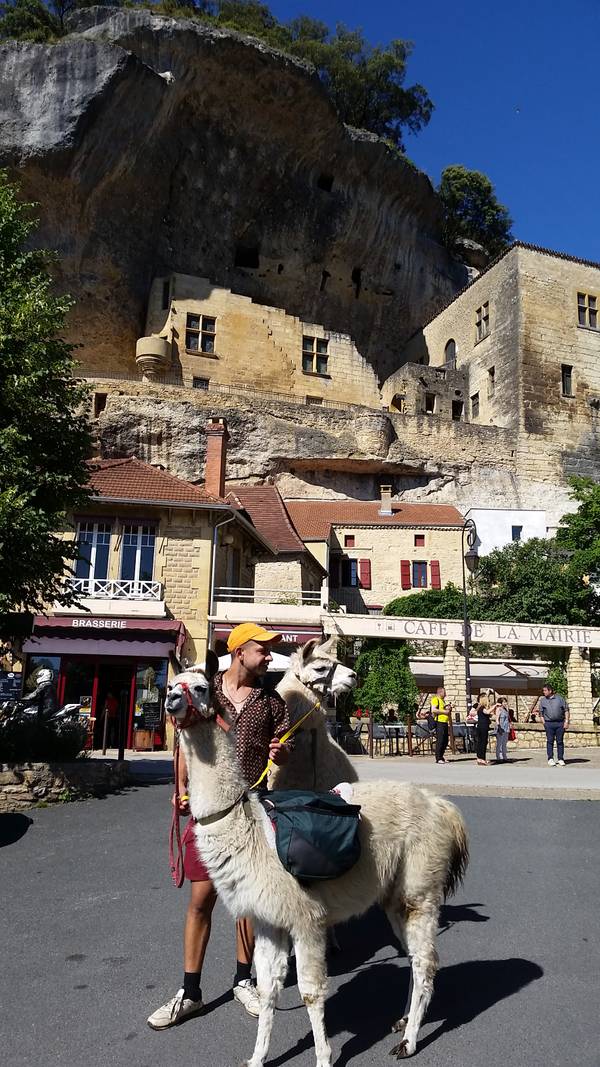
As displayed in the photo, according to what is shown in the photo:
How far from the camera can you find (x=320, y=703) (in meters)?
4.66

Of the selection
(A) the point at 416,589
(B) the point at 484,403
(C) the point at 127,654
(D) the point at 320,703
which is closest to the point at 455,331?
(B) the point at 484,403

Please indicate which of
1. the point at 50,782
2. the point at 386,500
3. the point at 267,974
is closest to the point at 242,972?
the point at 267,974

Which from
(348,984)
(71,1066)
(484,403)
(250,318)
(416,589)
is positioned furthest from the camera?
(484,403)

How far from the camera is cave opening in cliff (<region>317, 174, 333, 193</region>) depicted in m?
43.8

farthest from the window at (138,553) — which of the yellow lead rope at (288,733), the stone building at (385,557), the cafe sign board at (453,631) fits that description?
the yellow lead rope at (288,733)

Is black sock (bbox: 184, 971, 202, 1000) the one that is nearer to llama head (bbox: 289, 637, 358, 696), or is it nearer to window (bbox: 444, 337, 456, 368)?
llama head (bbox: 289, 637, 358, 696)

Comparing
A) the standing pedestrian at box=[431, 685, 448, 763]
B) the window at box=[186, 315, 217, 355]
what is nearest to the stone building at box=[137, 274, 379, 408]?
the window at box=[186, 315, 217, 355]

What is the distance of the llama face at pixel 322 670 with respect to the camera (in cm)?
455

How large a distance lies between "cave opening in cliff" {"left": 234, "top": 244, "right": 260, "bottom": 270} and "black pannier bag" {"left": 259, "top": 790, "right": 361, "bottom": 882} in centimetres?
4485

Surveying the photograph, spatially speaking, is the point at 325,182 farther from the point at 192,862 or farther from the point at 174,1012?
the point at 174,1012

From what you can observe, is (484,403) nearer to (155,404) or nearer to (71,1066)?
(155,404)

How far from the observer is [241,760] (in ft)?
12.1

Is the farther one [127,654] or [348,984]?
[127,654]

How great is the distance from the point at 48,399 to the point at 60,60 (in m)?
31.1
